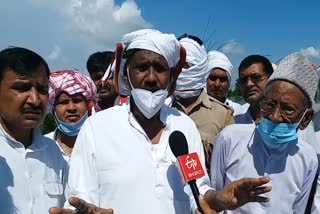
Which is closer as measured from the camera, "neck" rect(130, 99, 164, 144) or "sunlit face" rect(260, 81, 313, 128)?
"neck" rect(130, 99, 164, 144)

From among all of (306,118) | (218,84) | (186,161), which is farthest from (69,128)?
(218,84)

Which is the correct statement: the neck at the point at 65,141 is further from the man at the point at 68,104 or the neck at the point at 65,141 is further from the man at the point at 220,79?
the man at the point at 220,79

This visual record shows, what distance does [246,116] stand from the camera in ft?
16.9

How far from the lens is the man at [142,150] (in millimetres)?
2918

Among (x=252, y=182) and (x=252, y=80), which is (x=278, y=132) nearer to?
(x=252, y=182)

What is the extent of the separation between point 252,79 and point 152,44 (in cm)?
244

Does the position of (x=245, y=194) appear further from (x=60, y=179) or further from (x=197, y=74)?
(x=197, y=74)

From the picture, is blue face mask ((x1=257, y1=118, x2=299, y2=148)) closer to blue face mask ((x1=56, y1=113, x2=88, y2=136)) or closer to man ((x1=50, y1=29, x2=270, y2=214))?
man ((x1=50, y1=29, x2=270, y2=214))

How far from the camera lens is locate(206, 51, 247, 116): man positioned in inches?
238

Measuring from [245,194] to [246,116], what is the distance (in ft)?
7.57

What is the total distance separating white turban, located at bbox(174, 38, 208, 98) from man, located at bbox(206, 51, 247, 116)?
78 centimetres

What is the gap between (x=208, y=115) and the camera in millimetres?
4684

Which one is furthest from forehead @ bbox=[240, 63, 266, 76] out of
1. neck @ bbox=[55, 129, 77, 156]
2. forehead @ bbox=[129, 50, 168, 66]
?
forehead @ bbox=[129, 50, 168, 66]

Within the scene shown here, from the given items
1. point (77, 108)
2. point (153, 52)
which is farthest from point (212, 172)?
point (77, 108)
